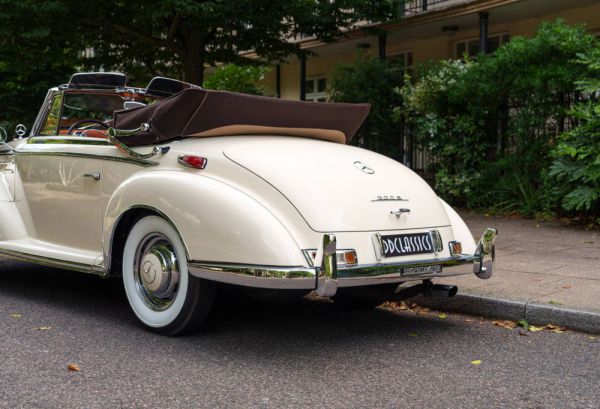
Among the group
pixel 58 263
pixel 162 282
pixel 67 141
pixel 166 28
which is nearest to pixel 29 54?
pixel 166 28

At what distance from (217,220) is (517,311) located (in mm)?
2302

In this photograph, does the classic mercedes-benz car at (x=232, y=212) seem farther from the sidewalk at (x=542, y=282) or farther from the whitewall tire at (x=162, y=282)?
the sidewalk at (x=542, y=282)

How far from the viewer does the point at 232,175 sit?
4.50 m

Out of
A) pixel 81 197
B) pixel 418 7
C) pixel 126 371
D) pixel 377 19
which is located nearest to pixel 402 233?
pixel 126 371

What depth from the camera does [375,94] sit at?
15.9 meters

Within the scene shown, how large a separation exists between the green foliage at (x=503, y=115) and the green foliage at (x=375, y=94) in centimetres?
171

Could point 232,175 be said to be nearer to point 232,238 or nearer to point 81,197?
point 232,238

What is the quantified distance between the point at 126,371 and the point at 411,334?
188 centimetres

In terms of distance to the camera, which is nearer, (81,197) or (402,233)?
(402,233)

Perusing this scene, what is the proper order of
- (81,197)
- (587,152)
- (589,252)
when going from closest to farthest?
1. (81,197)
2. (589,252)
3. (587,152)

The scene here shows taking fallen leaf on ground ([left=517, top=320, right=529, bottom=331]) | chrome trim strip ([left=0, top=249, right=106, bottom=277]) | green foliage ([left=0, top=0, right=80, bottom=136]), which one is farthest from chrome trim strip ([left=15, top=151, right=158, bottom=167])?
green foliage ([left=0, top=0, right=80, bottom=136])

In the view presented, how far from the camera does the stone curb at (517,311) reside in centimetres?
492

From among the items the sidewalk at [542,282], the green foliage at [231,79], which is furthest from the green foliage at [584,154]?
the green foliage at [231,79]

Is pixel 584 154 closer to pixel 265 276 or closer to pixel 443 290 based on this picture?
pixel 443 290
